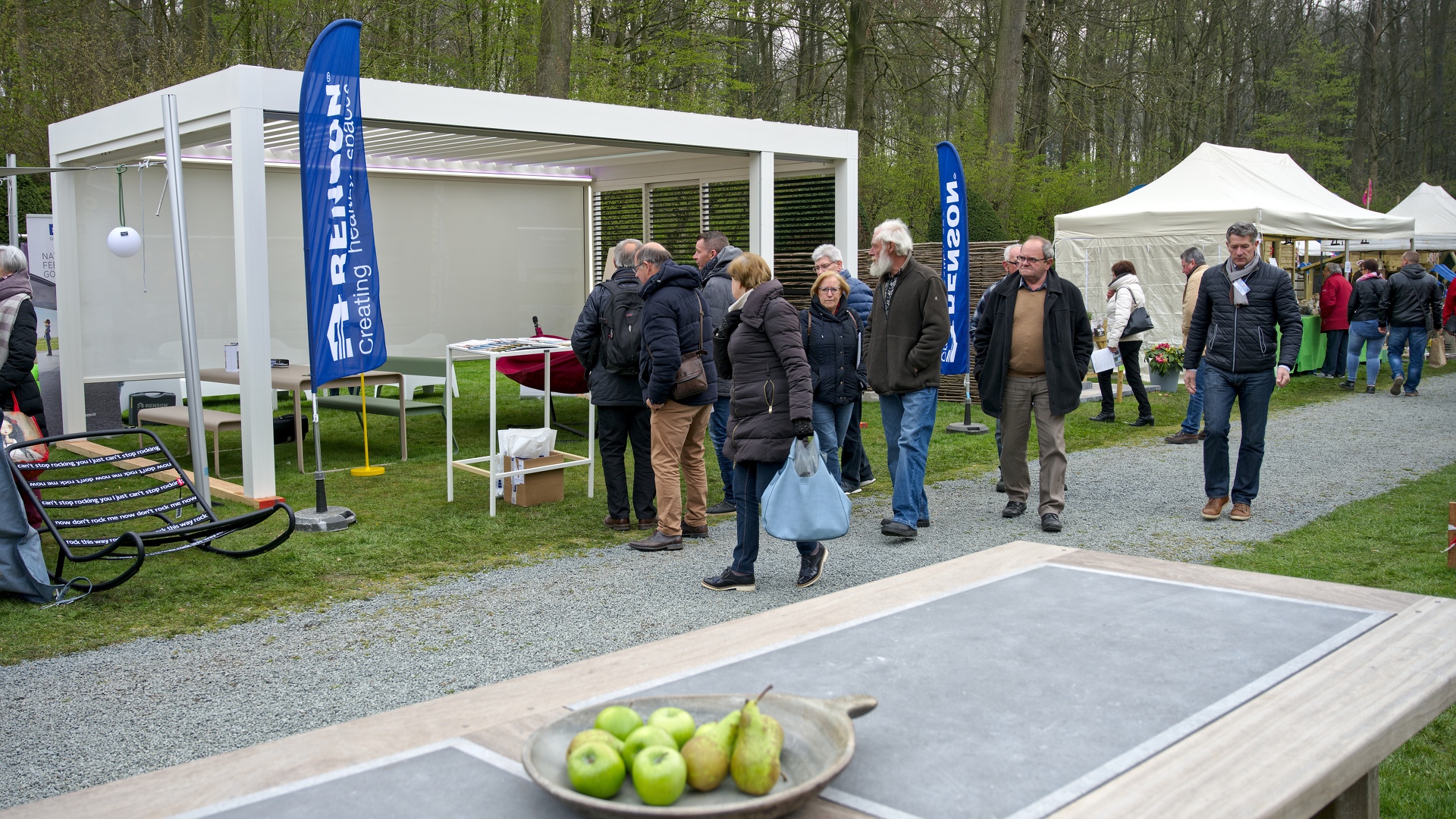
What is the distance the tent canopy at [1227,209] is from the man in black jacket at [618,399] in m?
10.5

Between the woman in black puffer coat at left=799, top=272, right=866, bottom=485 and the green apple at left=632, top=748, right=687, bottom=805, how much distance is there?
16.6 ft

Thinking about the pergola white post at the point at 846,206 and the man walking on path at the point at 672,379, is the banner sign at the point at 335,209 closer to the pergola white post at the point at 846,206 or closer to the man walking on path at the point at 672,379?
the man walking on path at the point at 672,379

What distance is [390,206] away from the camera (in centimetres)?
1219

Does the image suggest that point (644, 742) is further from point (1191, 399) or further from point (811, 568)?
point (1191, 399)

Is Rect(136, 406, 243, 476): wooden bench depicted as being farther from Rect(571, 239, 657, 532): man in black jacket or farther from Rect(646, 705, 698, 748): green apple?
Rect(646, 705, 698, 748): green apple

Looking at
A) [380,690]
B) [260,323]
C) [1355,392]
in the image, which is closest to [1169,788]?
[380,690]

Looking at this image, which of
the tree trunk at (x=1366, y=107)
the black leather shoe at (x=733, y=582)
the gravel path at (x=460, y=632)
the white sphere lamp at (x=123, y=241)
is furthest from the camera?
the tree trunk at (x=1366, y=107)

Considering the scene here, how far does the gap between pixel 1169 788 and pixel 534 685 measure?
115 centimetres

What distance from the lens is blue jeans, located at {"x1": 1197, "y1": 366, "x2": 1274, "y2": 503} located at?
22.4 ft

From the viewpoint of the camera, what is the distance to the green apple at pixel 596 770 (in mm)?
1591

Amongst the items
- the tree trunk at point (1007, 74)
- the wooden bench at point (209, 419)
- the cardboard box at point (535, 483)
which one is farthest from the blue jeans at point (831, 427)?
the tree trunk at point (1007, 74)

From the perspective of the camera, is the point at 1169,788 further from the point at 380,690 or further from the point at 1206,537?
the point at 1206,537

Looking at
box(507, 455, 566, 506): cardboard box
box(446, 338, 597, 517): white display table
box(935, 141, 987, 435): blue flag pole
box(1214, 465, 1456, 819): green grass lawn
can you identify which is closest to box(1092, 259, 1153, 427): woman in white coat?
box(935, 141, 987, 435): blue flag pole

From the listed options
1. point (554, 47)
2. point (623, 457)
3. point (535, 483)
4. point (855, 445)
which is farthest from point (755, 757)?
point (554, 47)
